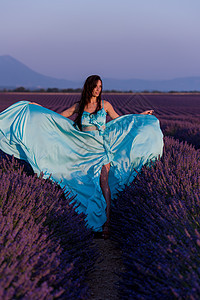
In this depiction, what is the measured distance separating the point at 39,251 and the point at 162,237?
76 centimetres

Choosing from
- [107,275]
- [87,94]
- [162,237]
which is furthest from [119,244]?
[87,94]

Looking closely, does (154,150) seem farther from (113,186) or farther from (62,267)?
(62,267)

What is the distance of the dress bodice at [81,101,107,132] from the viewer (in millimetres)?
3510

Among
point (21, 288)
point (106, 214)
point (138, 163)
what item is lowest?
point (106, 214)

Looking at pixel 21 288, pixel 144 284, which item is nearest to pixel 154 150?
pixel 144 284

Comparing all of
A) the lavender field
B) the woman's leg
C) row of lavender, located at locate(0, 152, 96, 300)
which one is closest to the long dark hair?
the woman's leg

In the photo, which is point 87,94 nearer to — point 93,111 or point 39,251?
point 93,111

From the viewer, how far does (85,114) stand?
355 centimetres

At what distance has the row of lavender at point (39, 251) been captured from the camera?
1463mm

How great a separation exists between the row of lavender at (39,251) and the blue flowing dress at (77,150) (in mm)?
629

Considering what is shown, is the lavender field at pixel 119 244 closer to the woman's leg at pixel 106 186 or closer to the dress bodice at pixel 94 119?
the woman's leg at pixel 106 186

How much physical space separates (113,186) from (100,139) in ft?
1.81

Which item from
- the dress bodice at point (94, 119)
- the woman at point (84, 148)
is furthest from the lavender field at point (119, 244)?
the dress bodice at point (94, 119)

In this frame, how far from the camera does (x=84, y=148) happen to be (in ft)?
11.6
